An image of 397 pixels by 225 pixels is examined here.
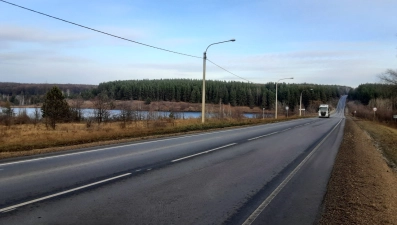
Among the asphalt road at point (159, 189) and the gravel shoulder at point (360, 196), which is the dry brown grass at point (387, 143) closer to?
the gravel shoulder at point (360, 196)

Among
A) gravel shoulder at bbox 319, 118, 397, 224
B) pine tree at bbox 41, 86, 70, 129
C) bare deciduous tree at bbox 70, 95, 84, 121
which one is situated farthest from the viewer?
bare deciduous tree at bbox 70, 95, 84, 121

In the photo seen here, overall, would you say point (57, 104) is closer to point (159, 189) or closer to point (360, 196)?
point (159, 189)

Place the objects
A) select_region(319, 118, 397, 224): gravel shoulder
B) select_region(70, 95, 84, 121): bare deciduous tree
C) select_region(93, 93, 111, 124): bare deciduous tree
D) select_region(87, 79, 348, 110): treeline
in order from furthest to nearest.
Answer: select_region(87, 79, 348, 110): treeline, select_region(70, 95, 84, 121): bare deciduous tree, select_region(93, 93, 111, 124): bare deciduous tree, select_region(319, 118, 397, 224): gravel shoulder

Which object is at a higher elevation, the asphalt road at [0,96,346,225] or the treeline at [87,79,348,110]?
the treeline at [87,79,348,110]

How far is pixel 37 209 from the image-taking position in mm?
5875

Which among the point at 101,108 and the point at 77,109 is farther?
the point at 77,109

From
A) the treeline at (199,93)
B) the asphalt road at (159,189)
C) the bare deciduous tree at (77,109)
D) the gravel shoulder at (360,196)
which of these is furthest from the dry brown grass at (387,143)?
the treeline at (199,93)

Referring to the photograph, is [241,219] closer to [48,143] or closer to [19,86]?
[48,143]

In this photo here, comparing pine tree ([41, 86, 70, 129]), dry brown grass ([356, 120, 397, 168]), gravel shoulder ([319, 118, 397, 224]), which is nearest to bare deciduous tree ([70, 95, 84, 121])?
pine tree ([41, 86, 70, 129])

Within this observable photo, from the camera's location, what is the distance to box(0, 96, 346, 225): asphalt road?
575cm

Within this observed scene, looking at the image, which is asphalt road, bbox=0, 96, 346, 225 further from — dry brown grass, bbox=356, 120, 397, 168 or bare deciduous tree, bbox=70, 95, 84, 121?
bare deciduous tree, bbox=70, 95, 84, 121

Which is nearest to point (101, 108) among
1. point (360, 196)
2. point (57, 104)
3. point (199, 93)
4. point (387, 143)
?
point (57, 104)

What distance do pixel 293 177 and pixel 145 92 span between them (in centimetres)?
10432

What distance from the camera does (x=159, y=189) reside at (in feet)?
25.0
